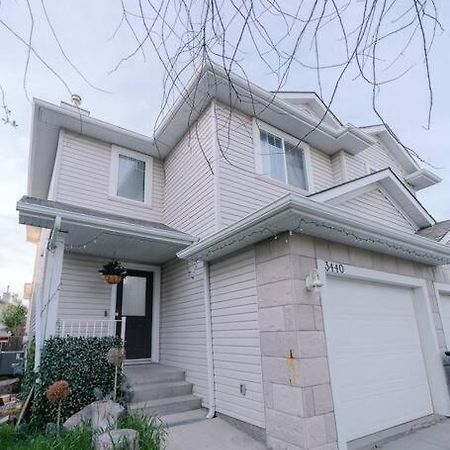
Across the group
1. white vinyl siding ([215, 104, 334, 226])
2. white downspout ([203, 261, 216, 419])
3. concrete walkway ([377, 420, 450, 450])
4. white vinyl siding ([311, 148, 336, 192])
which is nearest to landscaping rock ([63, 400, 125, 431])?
white downspout ([203, 261, 216, 419])

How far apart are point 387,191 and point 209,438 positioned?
19.5 ft

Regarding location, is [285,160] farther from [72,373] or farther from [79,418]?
[79,418]

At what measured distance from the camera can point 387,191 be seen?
7.35 metres

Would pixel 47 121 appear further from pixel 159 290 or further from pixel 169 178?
pixel 159 290

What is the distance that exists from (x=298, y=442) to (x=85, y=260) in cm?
548

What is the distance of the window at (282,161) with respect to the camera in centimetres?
799

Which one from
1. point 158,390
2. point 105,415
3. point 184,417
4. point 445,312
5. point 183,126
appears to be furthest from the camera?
point 183,126

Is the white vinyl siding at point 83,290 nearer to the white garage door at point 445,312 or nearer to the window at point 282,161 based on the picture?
the window at point 282,161

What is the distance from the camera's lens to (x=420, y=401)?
5.84m

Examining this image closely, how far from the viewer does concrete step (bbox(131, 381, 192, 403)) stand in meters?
5.74

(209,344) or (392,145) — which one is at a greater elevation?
(392,145)

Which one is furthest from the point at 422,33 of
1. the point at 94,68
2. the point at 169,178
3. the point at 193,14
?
the point at 169,178

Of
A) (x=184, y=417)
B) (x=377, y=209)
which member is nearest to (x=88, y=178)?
(x=184, y=417)

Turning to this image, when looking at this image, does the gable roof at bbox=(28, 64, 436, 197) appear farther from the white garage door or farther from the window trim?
the white garage door
